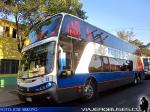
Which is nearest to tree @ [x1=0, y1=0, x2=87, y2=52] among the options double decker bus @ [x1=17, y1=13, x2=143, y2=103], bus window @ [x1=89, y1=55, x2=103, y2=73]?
double decker bus @ [x1=17, y1=13, x2=143, y2=103]

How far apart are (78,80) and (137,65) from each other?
527 inches

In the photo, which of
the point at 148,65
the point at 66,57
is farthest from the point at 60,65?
the point at 148,65

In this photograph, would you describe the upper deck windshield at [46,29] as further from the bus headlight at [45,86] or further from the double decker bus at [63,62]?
the bus headlight at [45,86]

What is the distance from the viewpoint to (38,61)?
38.5 feet

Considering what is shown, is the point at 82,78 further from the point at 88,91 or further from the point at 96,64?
the point at 96,64

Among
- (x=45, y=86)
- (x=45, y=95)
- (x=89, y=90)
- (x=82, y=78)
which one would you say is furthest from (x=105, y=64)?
(x=45, y=95)

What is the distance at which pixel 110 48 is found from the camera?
686 inches

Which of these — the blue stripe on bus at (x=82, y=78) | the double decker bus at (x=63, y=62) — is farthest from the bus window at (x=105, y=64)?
the blue stripe on bus at (x=82, y=78)

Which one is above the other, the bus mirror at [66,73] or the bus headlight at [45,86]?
the bus mirror at [66,73]

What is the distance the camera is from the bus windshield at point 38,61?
37.2 ft

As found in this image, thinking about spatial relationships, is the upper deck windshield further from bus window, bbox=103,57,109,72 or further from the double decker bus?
bus window, bbox=103,57,109,72

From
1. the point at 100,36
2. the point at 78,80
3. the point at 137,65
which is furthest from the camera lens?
the point at 137,65

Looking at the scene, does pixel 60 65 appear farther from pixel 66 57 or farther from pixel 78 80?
pixel 78 80

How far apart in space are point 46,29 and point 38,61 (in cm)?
160
